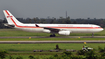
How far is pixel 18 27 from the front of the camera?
197 ft

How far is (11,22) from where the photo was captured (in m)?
60.8

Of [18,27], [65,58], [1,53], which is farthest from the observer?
[18,27]

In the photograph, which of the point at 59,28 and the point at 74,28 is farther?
the point at 59,28

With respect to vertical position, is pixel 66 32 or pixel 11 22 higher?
pixel 11 22

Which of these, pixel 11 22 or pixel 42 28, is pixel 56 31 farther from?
pixel 11 22

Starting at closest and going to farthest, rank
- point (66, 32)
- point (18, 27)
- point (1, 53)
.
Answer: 1. point (1, 53)
2. point (66, 32)
3. point (18, 27)

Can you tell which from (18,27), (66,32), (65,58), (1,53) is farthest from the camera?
(18,27)

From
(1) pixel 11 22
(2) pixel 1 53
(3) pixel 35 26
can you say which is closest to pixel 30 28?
(3) pixel 35 26

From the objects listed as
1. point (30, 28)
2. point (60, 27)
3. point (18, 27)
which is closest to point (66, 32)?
point (60, 27)

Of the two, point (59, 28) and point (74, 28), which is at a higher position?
point (59, 28)

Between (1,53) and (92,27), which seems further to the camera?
(92,27)

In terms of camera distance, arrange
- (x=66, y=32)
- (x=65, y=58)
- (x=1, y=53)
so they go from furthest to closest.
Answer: (x=66, y=32), (x=1, y=53), (x=65, y=58)

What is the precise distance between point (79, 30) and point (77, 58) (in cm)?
4163

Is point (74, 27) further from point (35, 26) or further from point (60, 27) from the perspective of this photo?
point (35, 26)
